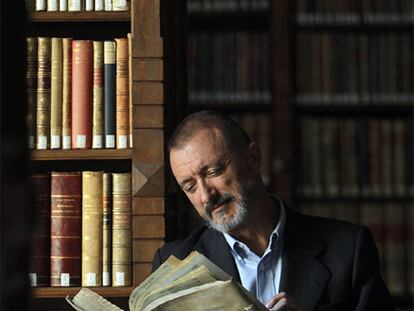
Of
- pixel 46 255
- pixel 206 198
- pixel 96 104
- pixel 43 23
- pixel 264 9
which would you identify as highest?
pixel 264 9

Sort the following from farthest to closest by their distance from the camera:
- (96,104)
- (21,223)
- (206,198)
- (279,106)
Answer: (279,106)
(96,104)
(206,198)
(21,223)

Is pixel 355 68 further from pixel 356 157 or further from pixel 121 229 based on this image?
pixel 121 229

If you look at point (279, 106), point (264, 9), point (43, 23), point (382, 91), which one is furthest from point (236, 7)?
point (43, 23)

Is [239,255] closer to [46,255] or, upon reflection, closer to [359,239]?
[359,239]

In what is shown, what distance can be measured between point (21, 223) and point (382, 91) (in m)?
3.29

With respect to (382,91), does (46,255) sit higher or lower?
lower

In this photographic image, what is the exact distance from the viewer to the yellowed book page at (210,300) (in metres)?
1.46

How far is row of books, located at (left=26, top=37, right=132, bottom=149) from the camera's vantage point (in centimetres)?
209

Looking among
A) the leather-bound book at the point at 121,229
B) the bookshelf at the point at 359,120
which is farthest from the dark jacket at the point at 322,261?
the bookshelf at the point at 359,120

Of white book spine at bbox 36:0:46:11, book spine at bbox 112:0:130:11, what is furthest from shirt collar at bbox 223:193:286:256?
white book spine at bbox 36:0:46:11

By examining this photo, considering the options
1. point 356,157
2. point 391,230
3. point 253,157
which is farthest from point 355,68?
point 253,157

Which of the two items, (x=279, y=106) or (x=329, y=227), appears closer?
(x=329, y=227)

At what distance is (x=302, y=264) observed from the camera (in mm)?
1998

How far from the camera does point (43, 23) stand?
87.0 inches
